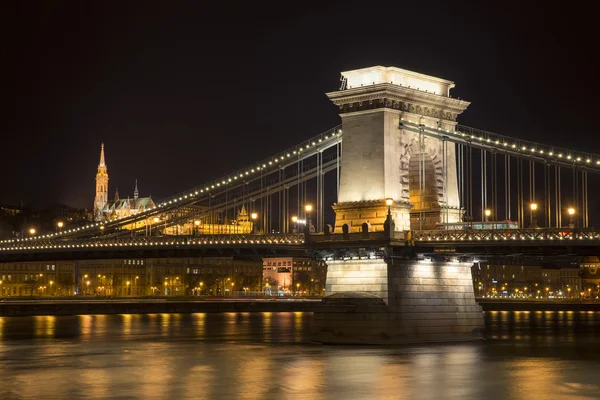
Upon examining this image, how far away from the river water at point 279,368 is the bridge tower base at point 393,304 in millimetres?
1756

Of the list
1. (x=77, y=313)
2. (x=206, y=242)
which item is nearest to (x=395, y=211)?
(x=206, y=242)

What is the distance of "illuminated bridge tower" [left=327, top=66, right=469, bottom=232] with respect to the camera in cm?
6762

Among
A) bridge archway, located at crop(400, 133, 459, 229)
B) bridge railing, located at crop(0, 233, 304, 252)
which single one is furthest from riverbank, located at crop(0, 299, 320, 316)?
bridge archway, located at crop(400, 133, 459, 229)

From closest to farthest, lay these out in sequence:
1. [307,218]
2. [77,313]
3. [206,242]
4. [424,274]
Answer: [424,274] → [307,218] → [206,242] → [77,313]

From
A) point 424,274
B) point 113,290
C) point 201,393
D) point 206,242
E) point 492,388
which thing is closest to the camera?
point 201,393

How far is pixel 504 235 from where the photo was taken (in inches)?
2381

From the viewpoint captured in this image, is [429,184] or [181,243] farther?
[181,243]

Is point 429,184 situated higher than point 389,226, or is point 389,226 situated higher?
point 429,184

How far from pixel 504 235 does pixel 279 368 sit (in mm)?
17236

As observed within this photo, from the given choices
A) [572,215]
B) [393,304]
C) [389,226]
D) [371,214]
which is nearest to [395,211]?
[371,214]

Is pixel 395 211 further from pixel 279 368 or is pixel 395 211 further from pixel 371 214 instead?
pixel 279 368

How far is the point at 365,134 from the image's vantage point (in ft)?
225

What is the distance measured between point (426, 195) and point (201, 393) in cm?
3492

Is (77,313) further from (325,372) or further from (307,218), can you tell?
(325,372)
